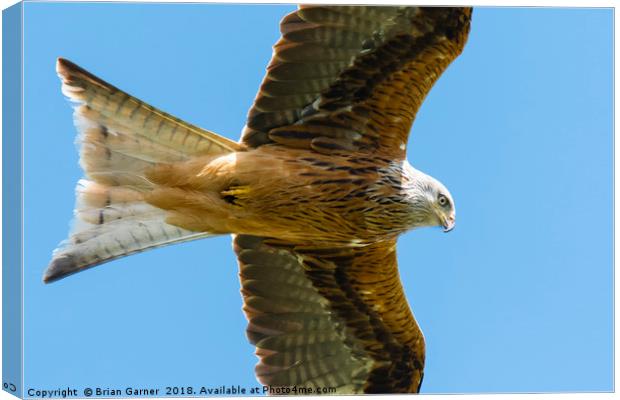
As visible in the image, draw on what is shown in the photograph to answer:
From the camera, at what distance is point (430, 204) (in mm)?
8562

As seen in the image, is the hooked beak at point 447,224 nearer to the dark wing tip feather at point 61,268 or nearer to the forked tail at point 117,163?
the forked tail at point 117,163

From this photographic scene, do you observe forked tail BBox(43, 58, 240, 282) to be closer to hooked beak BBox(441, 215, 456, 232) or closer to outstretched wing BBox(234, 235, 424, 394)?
outstretched wing BBox(234, 235, 424, 394)

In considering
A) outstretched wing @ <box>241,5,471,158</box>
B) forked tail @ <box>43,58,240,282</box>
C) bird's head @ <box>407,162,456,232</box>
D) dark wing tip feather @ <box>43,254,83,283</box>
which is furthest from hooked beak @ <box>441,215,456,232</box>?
dark wing tip feather @ <box>43,254,83,283</box>

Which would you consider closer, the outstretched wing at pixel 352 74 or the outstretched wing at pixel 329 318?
the outstretched wing at pixel 352 74

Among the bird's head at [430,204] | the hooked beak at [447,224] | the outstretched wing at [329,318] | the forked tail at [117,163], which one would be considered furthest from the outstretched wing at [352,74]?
the outstretched wing at [329,318]

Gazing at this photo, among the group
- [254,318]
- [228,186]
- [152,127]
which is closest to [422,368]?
[254,318]

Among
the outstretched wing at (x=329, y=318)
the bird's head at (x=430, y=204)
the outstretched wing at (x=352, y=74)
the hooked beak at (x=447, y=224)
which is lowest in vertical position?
the outstretched wing at (x=329, y=318)

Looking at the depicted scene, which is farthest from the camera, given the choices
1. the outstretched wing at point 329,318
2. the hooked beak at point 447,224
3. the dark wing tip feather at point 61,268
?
the outstretched wing at point 329,318

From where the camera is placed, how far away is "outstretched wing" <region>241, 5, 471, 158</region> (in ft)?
27.5

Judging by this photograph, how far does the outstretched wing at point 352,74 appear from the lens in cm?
839

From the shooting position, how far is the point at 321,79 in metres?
8.60

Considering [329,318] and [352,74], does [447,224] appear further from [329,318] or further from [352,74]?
[329,318]

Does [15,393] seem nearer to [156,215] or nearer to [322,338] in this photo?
[156,215]

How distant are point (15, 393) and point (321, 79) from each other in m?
3.15
